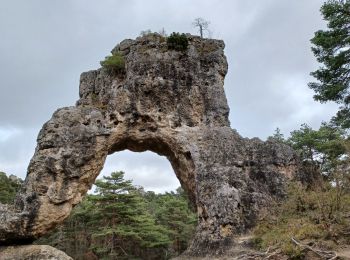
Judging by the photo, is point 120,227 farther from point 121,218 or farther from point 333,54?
point 333,54

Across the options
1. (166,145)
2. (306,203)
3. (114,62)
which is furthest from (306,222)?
(114,62)

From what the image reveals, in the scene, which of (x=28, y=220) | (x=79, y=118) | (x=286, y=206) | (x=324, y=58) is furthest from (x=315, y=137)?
(x=28, y=220)

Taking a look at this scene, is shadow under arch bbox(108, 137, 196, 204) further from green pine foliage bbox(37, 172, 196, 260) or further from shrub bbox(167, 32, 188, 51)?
green pine foliage bbox(37, 172, 196, 260)

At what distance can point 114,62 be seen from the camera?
18297 millimetres

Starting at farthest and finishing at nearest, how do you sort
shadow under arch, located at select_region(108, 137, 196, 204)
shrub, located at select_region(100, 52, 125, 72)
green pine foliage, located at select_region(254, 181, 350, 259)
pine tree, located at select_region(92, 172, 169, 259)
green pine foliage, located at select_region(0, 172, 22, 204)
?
green pine foliage, located at select_region(0, 172, 22, 204) → pine tree, located at select_region(92, 172, 169, 259) → shrub, located at select_region(100, 52, 125, 72) → shadow under arch, located at select_region(108, 137, 196, 204) → green pine foliage, located at select_region(254, 181, 350, 259)

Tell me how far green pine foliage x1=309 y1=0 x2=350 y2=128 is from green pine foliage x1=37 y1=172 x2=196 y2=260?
1510 cm

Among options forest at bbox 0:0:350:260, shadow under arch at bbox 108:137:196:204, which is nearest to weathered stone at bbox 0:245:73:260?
shadow under arch at bbox 108:137:196:204

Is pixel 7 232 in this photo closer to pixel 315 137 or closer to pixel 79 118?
pixel 79 118

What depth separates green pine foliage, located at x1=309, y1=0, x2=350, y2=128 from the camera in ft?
51.7

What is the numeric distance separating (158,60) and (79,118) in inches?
181

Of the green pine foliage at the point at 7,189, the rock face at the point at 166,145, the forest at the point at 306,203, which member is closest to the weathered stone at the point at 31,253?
Result: the rock face at the point at 166,145

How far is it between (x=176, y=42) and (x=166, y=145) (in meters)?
5.12

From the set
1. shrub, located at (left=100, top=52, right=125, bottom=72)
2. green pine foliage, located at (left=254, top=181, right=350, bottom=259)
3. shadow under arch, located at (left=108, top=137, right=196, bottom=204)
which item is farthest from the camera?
shrub, located at (left=100, top=52, right=125, bottom=72)

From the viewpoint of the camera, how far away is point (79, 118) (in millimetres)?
16625
